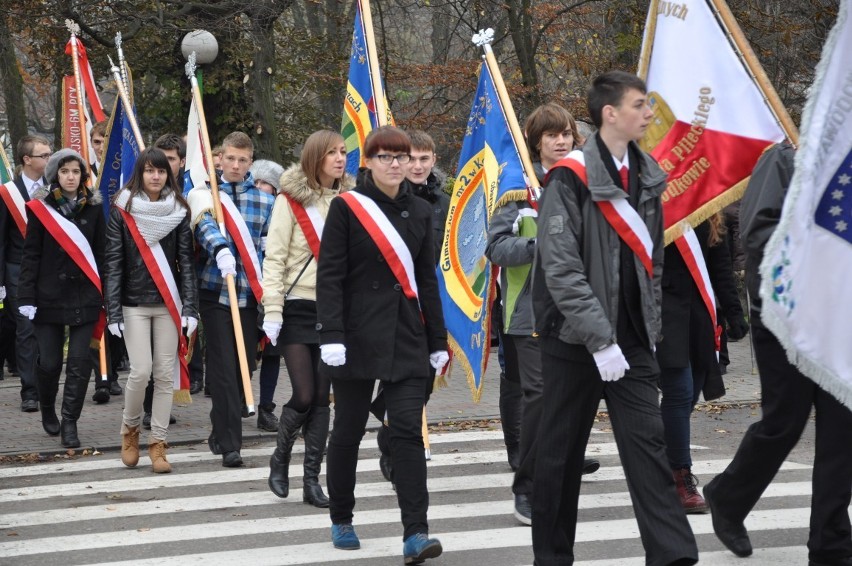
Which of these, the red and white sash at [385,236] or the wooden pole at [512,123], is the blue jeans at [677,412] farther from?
the red and white sash at [385,236]

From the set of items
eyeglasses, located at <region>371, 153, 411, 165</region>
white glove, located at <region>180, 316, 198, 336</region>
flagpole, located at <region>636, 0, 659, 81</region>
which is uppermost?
flagpole, located at <region>636, 0, 659, 81</region>

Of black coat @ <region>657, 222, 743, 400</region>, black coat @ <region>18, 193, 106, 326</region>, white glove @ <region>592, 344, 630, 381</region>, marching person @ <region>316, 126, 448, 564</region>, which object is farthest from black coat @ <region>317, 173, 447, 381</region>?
black coat @ <region>18, 193, 106, 326</region>

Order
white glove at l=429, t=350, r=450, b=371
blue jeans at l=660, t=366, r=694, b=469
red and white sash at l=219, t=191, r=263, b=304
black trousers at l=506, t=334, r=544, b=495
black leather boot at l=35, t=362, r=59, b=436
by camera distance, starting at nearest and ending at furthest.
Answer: white glove at l=429, t=350, r=450, b=371 → black trousers at l=506, t=334, r=544, b=495 → blue jeans at l=660, t=366, r=694, b=469 → red and white sash at l=219, t=191, r=263, b=304 → black leather boot at l=35, t=362, r=59, b=436

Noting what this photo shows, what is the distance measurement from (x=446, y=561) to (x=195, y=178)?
13.4 ft

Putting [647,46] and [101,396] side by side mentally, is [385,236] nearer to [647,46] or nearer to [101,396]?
[647,46]

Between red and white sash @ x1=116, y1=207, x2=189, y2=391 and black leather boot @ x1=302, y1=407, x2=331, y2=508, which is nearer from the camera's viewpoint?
black leather boot @ x1=302, y1=407, x2=331, y2=508

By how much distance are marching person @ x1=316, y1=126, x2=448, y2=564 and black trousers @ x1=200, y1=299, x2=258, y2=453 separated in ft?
7.68

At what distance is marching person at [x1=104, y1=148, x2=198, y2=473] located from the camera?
8312 mm

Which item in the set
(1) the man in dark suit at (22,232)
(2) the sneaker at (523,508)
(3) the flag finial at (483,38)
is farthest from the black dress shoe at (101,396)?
(2) the sneaker at (523,508)

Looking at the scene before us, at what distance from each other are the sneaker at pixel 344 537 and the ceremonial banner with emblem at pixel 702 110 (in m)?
1.95

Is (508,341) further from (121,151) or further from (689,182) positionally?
(121,151)

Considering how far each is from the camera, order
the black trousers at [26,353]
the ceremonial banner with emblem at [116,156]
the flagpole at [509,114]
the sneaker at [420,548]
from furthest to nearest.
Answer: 1. the black trousers at [26,353]
2. the ceremonial banner with emblem at [116,156]
3. the flagpole at [509,114]
4. the sneaker at [420,548]

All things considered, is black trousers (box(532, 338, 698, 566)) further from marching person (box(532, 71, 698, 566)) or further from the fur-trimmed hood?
the fur-trimmed hood

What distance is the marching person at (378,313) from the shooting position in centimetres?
607
